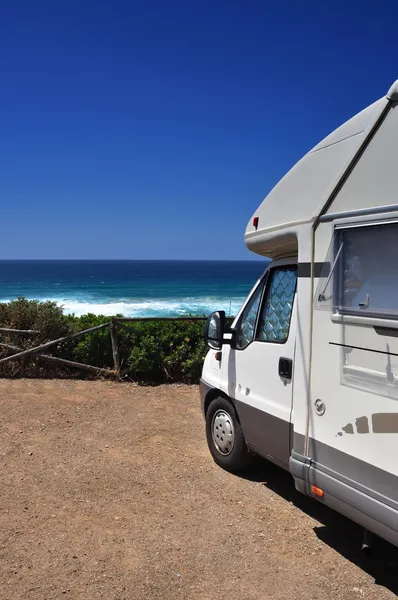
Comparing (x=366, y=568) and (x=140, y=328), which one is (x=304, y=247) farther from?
(x=140, y=328)

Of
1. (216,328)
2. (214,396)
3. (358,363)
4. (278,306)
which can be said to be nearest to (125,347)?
(214,396)

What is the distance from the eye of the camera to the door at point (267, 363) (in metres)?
4.15

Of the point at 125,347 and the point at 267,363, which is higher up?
the point at 267,363

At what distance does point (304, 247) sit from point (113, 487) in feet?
9.90

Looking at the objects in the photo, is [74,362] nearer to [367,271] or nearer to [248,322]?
[248,322]

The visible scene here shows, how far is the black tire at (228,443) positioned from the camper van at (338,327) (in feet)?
1.41

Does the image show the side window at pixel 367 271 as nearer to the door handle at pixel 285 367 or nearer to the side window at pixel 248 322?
the door handle at pixel 285 367

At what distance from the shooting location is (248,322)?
4918mm

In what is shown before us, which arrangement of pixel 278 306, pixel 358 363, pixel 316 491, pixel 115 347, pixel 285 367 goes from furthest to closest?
pixel 115 347
pixel 278 306
pixel 285 367
pixel 316 491
pixel 358 363

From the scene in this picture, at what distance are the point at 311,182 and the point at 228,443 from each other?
2.80 m

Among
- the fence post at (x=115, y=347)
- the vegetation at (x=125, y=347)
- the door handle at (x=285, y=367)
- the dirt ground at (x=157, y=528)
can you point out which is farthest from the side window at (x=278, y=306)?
the fence post at (x=115, y=347)

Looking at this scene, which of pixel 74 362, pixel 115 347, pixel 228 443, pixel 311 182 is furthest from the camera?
pixel 74 362

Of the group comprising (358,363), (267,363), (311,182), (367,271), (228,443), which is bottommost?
(228,443)

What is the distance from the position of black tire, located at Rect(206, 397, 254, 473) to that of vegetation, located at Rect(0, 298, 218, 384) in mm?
3630
